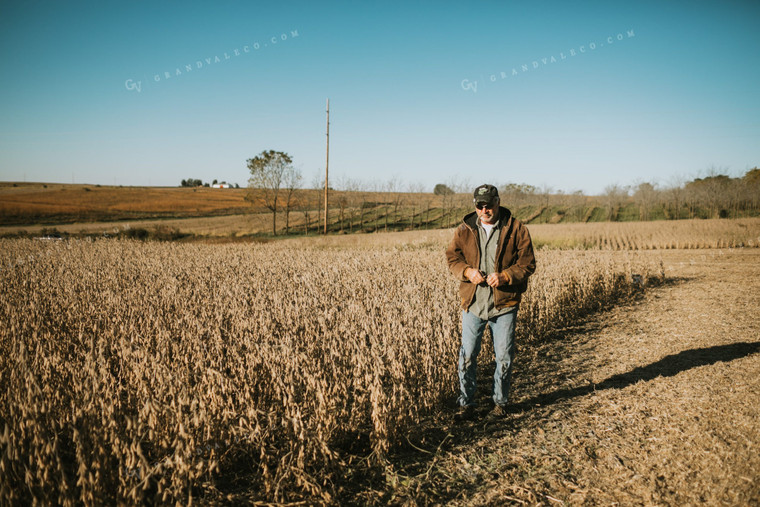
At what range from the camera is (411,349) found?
432 cm

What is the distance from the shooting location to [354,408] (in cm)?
332

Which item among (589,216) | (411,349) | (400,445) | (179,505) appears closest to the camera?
(179,505)

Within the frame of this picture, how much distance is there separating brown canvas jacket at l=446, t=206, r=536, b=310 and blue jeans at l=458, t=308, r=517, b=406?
174mm

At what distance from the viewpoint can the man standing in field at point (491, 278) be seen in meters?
3.63

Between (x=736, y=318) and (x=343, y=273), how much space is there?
7923 mm

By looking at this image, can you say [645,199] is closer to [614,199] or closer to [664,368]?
[614,199]

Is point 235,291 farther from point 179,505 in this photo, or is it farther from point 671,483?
point 671,483

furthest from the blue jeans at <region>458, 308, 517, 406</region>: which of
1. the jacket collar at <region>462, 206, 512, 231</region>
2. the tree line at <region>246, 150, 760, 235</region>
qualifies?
the tree line at <region>246, 150, 760, 235</region>

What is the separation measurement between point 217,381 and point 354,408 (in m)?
1.25

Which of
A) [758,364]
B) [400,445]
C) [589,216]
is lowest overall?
[400,445]

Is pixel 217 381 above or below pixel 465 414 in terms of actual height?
above

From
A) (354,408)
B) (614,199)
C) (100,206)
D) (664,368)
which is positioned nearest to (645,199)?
(614,199)

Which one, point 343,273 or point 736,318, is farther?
point 343,273

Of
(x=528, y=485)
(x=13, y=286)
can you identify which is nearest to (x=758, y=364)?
(x=528, y=485)
